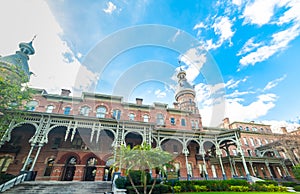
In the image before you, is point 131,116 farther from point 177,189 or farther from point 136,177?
point 177,189

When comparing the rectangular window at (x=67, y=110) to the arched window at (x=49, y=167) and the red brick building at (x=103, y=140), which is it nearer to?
the red brick building at (x=103, y=140)

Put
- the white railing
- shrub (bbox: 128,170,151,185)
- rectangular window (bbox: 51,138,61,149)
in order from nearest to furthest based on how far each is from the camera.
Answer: the white railing < shrub (bbox: 128,170,151,185) < rectangular window (bbox: 51,138,61,149)

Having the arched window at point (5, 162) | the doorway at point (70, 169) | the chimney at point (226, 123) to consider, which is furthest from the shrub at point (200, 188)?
the chimney at point (226, 123)

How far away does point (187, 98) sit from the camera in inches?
1196

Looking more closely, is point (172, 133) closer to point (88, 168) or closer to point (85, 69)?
point (88, 168)

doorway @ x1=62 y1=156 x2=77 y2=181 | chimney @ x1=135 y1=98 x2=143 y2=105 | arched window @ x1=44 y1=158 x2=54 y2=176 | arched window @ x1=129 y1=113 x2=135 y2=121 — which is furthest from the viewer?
chimney @ x1=135 y1=98 x2=143 y2=105

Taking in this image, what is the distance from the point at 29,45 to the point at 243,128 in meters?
45.5

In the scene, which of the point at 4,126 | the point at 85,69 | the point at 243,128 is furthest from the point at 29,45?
the point at 243,128

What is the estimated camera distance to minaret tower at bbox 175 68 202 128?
93.2 ft

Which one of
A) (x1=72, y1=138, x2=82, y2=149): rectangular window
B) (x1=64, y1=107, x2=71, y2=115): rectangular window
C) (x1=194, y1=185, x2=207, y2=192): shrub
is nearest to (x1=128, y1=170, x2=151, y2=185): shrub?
(x1=194, y1=185, x2=207, y2=192): shrub

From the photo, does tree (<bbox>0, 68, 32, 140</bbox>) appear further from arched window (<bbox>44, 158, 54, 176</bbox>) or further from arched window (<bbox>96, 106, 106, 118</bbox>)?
arched window (<bbox>96, 106, 106, 118</bbox>)

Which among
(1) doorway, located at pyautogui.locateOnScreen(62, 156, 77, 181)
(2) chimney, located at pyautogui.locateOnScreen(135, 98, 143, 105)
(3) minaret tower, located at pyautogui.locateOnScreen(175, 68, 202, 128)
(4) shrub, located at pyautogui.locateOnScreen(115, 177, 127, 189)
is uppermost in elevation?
(3) minaret tower, located at pyautogui.locateOnScreen(175, 68, 202, 128)

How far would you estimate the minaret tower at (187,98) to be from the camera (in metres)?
28.4

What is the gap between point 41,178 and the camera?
15.7 meters
